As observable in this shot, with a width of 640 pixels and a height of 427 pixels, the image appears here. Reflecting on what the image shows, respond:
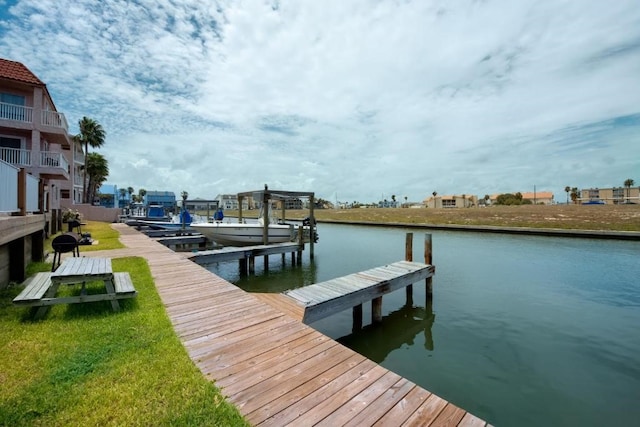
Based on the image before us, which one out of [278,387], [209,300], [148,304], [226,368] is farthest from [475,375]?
[148,304]

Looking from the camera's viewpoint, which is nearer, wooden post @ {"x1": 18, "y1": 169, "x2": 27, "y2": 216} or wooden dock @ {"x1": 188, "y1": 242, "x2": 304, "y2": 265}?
wooden post @ {"x1": 18, "y1": 169, "x2": 27, "y2": 216}

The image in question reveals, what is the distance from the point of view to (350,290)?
708cm

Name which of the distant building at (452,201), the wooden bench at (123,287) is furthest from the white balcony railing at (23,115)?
the distant building at (452,201)

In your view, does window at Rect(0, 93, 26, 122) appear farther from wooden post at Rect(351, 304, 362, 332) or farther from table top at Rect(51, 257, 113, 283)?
wooden post at Rect(351, 304, 362, 332)

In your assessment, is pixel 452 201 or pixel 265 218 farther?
pixel 452 201

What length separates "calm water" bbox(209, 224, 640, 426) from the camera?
4902 millimetres

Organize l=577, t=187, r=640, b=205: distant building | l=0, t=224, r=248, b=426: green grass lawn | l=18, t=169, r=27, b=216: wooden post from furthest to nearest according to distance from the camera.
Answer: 1. l=577, t=187, r=640, b=205: distant building
2. l=18, t=169, r=27, b=216: wooden post
3. l=0, t=224, r=248, b=426: green grass lawn

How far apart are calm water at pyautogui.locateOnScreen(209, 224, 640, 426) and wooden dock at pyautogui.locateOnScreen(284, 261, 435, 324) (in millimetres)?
1030

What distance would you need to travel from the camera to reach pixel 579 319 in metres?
8.33

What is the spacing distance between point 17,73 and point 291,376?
1009 inches

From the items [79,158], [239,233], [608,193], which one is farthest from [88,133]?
[608,193]

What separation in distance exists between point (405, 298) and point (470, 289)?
2.97 metres

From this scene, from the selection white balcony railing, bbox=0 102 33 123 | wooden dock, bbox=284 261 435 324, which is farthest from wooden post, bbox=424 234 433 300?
white balcony railing, bbox=0 102 33 123

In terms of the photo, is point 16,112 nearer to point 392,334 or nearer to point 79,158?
point 392,334
